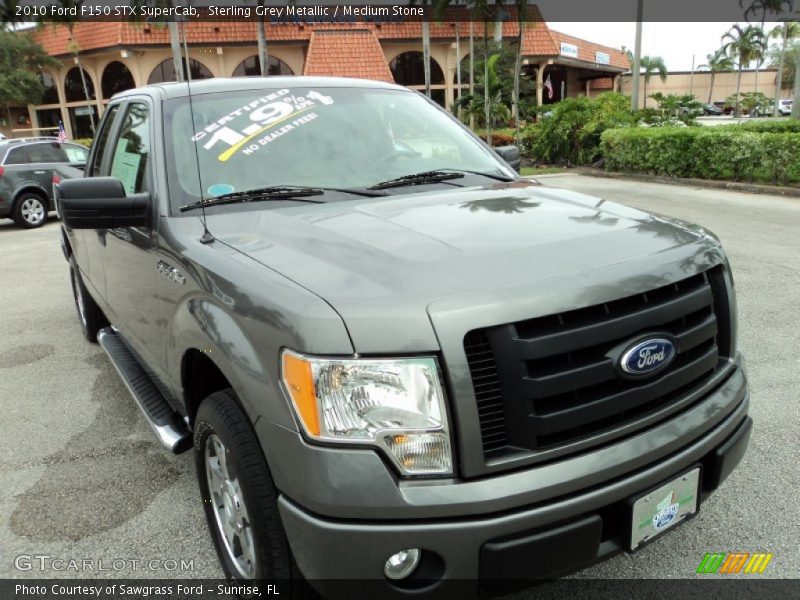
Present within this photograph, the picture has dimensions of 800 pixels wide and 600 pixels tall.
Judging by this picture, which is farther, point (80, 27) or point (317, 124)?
point (80, 27)

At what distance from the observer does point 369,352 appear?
5.53ft

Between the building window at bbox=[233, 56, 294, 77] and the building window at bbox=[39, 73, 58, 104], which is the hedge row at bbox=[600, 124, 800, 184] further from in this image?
the building window at bbox=[39, 73, 58, 104]

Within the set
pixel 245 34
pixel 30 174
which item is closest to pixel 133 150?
pixel 30 174

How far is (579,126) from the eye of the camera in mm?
19219

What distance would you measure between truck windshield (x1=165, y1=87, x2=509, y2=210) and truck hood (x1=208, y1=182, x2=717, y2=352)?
29 centimetres

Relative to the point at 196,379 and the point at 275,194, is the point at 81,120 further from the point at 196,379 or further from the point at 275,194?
the point at 196,379

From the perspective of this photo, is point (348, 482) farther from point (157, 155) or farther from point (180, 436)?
point (157, 155)

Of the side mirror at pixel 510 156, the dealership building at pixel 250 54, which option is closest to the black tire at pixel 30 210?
the side mirror at pixel 510 156

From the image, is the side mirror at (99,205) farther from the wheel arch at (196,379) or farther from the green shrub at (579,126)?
the green shrub at (579,126)

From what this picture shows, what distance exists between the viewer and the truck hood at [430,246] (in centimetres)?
175

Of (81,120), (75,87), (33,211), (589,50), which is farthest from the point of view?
(589,50)

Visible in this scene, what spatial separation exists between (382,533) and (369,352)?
0.46 m

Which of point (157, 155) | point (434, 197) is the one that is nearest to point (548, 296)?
point (434, 197)

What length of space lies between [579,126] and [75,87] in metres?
30.5
